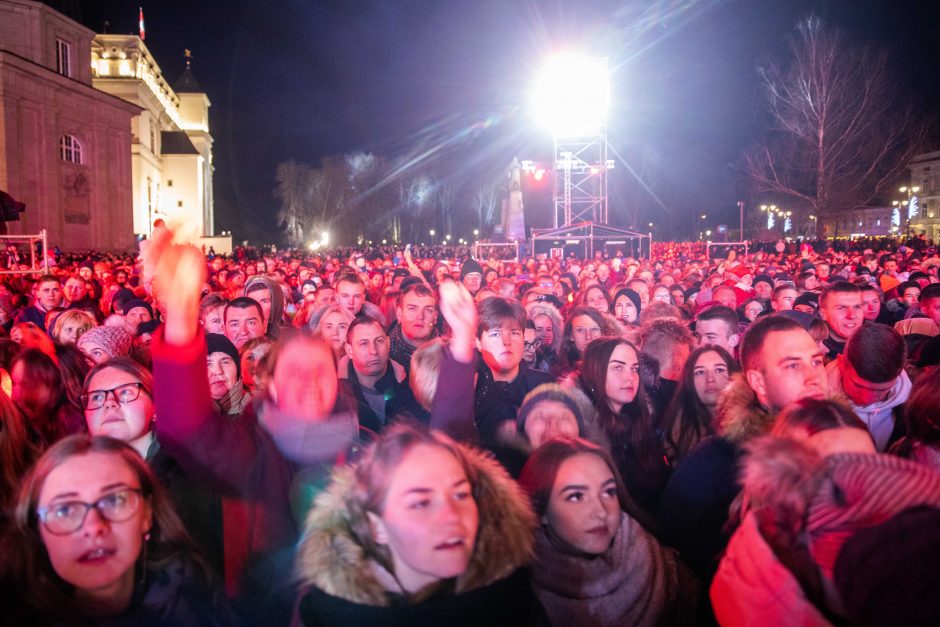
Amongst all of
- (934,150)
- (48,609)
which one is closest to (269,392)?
(48,609)

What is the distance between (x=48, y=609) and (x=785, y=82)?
3700cm

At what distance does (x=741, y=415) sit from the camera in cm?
328

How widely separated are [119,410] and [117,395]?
0.24 feet

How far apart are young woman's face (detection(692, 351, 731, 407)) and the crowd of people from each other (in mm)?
13

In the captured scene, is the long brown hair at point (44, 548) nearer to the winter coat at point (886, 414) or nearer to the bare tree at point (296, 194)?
the winter coat at point (886, 414)

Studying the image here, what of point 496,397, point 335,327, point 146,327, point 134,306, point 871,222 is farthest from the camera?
point 871,222

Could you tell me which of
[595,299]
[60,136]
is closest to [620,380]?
[595,299]

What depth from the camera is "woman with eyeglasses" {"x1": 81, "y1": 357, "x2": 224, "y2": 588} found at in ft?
10.3

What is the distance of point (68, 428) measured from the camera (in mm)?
4012

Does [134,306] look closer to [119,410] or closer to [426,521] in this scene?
[119,410]

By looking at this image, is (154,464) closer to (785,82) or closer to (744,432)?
(744,432)

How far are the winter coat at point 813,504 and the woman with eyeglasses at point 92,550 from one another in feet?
6.22

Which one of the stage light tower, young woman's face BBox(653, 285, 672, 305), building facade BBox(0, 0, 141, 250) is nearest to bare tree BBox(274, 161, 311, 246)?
building facade BBox(0, 0, 141, 250)

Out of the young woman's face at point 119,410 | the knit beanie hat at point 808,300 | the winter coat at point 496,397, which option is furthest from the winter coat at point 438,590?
the knit beanie hat at point 808,300
